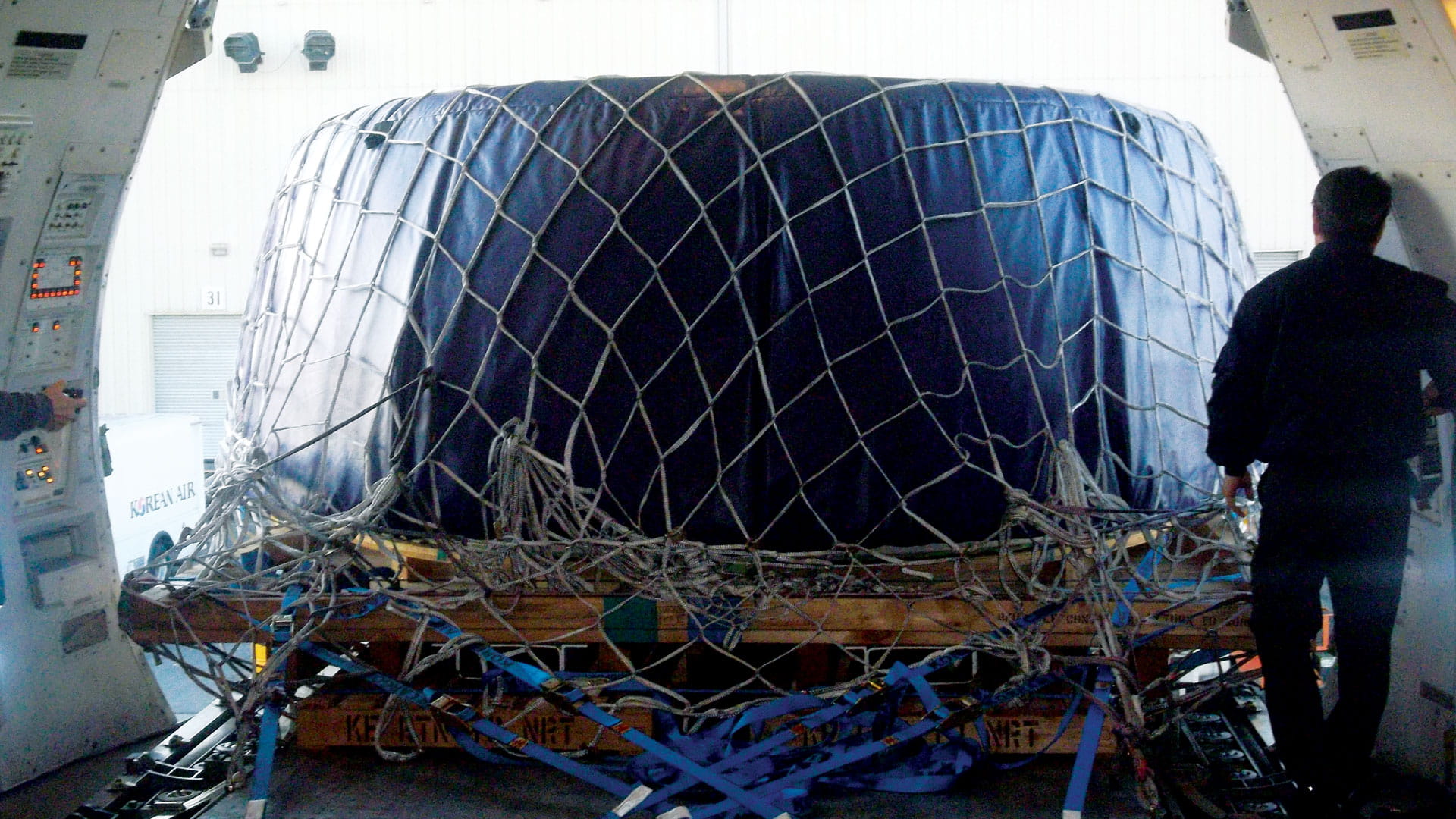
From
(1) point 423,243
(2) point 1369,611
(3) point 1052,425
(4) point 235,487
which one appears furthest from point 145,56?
(2) point 1369,611

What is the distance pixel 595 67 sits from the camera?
1038 cm

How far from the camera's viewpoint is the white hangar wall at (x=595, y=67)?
10219 mm

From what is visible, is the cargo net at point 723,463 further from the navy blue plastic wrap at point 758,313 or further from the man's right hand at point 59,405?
the man's right hand at point 59,405

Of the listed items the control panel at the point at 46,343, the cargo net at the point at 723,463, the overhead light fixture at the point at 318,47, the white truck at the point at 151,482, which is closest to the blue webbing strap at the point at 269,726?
the cargo net at the point at 723,463

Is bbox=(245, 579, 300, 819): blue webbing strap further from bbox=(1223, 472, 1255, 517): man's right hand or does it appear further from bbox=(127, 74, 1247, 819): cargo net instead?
bbox=(1223, 472, 1255, 517): man's right hand

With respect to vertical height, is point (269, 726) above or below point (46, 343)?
below

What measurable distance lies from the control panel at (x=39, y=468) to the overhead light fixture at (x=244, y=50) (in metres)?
8.62

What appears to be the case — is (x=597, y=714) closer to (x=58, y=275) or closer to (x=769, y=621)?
(x=769, y=621)

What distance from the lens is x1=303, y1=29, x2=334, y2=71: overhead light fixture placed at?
1049 centimetres

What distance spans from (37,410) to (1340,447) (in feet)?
10.2

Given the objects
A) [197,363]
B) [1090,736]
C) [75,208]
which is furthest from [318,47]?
[1090,736]

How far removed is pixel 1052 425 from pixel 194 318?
1040 cm

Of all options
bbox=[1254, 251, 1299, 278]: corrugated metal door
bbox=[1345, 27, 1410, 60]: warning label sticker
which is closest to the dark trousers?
bbox=[1345, 27, 1410, 60]: warning label sticker

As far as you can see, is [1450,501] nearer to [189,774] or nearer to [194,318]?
[189,774]
